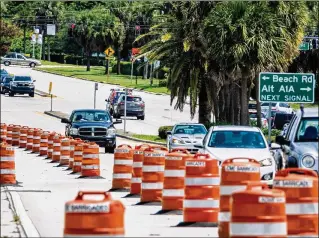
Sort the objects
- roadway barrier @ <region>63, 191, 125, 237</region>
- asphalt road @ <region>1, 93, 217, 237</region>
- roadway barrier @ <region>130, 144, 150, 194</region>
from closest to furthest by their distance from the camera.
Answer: roadway barrier @ <region>63, 191, 125, 237</region> < asphalt road @ <region>1, 93, 217, 237</region> < roadway barrier @ <region>130, 144, 150, 194</region>

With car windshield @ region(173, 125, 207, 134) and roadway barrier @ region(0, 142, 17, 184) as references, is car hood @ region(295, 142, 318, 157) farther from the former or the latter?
car windshield @ region(173, 125, 207, 134)

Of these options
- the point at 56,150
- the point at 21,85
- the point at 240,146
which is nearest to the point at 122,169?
the point at 240,146

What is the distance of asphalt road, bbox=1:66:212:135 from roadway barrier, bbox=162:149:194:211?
42.3 m

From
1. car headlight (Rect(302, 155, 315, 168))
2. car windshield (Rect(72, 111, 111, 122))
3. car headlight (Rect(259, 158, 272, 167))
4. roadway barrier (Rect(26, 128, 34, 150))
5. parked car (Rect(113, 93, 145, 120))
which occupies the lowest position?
parked car (Rect(113, 93, 145, 120))

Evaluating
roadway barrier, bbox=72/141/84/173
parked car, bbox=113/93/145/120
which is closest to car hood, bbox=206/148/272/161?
roadway barrier, bbox=72/141/84/173

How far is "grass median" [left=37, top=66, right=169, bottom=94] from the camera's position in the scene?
9625 cm

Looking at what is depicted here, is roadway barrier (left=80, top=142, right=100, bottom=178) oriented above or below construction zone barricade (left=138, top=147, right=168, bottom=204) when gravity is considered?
below

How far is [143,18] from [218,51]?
2618 inches

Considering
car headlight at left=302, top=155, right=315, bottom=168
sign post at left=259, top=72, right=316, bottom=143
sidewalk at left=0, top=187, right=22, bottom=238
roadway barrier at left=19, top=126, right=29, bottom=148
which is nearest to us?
sidewalk at left=0, top=187, right=22, bottom=238

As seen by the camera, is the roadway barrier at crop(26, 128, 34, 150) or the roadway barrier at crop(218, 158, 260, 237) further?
the roadway barrier at crop(26, 128, 34, 150)

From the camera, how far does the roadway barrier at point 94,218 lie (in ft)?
31.4

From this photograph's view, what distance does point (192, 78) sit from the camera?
162ft

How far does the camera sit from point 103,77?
106 metres

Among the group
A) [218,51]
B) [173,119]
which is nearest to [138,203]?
[218,51]
